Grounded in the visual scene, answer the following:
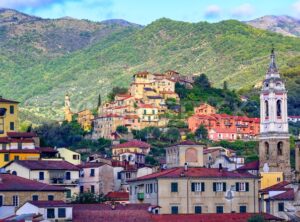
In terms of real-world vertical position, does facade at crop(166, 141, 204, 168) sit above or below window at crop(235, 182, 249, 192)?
above

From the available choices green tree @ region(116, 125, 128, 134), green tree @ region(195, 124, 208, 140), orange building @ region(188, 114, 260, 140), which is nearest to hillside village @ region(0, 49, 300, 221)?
green tree @ region(195, 124, 208, 140)

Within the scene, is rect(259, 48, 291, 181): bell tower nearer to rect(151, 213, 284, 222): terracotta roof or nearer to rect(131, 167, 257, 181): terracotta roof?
rect(131, 167, 257, 181): terracotta roof

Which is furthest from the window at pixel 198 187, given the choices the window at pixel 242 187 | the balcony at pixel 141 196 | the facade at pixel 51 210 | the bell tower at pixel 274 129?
the bell tower at pixel 274 129

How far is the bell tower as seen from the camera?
107125 mm

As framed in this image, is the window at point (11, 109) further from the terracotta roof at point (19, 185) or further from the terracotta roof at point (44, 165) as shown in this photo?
the terracotta roof at point (19, 185)

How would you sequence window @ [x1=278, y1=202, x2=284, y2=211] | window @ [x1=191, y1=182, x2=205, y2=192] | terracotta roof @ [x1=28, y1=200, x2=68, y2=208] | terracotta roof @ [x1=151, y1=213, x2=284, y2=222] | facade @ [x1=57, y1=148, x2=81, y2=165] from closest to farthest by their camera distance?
1. terracotta roof @ [x1=28, y1=200, x2=68, y2=208]
2. terracotta roof @ [x1=151, y1=213, x2=284, y2=222]
3. window @ [x1=278, y1=202, x2=284, y2=211]
4. window @ [x1=191, y1=182, x2=205, y2=192]
5. facade @ [x1=57, y1=148, x2=81, y2=165]

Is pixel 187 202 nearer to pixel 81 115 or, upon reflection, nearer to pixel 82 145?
pixel 82 145

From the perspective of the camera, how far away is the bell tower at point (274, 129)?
4218 inches

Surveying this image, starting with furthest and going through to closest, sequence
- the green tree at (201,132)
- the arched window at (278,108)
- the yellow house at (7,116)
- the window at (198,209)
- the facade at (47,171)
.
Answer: the green tree at (201,132) < the arched window at (278,108) < the yellow house at (7,116) < the facade at (47,171) < the window at (198,209)

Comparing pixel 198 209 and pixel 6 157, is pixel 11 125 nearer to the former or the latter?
pixel 6 157

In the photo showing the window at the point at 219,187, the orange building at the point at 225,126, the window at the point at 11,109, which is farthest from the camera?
the orange building at the point at 225,126

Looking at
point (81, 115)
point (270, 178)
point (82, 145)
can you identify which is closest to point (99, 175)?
point (270, 178)

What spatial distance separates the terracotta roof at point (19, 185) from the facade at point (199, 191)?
6506 mm

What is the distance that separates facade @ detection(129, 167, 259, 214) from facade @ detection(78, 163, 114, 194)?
684 inches
